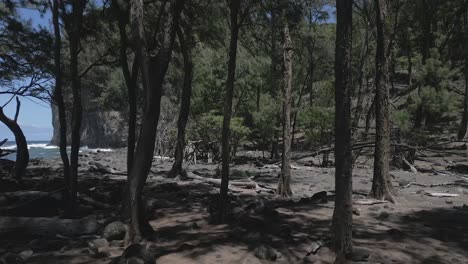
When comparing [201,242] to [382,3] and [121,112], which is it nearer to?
[382,3]

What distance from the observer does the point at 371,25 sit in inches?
845

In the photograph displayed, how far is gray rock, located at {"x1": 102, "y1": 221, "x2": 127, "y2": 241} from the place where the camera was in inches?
295

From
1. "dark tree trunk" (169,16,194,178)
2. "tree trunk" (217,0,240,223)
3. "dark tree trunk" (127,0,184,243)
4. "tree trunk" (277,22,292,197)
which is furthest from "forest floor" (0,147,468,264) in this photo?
"dark tree trunk" (169,16,194,178)

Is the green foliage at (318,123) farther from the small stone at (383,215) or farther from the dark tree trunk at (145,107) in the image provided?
the dark tree trunk at (145,107)

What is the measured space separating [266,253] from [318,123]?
59.8 feet

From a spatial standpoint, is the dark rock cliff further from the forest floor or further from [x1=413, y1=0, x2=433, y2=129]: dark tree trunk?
the forest floor

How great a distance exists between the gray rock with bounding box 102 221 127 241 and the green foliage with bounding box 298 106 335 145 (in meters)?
17.5

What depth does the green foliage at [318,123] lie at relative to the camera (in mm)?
23906

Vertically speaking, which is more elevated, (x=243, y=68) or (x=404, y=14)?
(x=404, y=14)

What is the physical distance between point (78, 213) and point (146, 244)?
3.90 metres

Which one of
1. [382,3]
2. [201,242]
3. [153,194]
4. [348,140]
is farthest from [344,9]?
[153,194]

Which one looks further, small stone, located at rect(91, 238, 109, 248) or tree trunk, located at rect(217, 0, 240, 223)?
tree trunk, located at rect(217, 0, 240, 223)

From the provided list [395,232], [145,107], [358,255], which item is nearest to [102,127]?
[145,107]

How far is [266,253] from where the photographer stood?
665 cm
